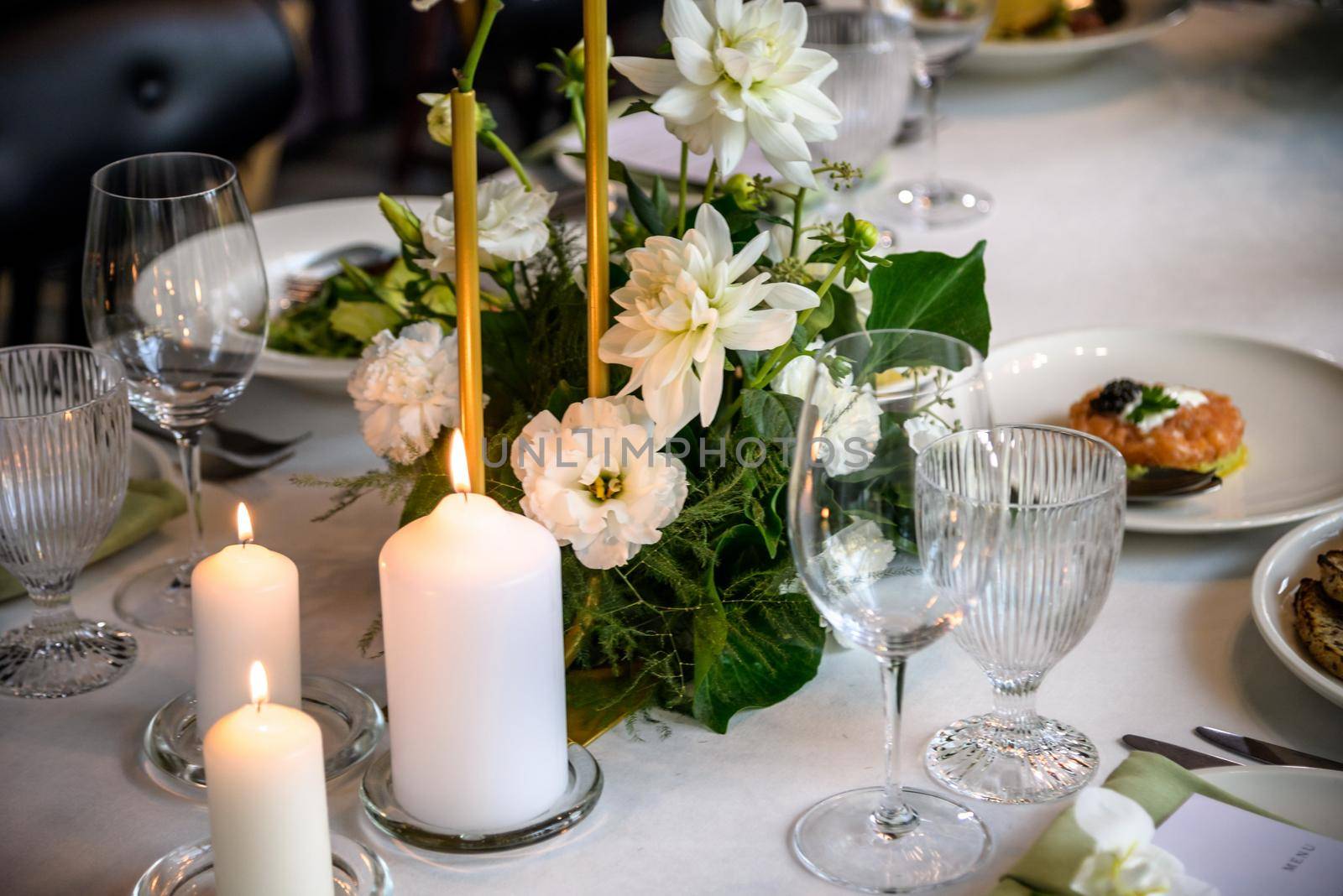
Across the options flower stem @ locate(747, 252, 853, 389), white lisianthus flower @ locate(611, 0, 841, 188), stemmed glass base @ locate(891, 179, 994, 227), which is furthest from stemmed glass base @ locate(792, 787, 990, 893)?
stemmed glass base @ locate(891, 179, 994, 227)

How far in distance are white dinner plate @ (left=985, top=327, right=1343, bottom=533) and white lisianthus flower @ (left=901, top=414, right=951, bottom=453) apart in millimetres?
347

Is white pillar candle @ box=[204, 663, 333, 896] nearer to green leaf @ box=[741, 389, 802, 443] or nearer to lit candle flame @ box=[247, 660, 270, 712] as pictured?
lit candle flame @ box=[247, 660, 270, 712]

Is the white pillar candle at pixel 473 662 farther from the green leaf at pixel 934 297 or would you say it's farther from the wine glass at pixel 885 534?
the green leaf at pixel 934 297

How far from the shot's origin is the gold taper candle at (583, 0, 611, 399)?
664mm

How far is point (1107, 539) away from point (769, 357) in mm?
202

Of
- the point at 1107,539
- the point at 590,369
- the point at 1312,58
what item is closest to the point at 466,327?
the point at 590,369

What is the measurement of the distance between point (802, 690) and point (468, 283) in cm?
31

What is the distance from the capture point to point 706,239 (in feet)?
2.22

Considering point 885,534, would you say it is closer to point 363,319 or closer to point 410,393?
point 410,393

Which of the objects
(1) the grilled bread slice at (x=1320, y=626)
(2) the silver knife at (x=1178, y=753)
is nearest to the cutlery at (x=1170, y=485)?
(1) the grilled bread slice at (x=1320, y=626)

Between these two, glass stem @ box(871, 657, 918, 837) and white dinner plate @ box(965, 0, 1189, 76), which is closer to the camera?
glass stem @ box(871, 657, 918, 837)

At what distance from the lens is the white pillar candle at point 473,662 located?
0.63 metres

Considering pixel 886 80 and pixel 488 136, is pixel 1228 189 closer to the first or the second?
→ pixel 886 80

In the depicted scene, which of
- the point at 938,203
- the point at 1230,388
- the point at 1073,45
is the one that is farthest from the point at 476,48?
the point at 1073,45
